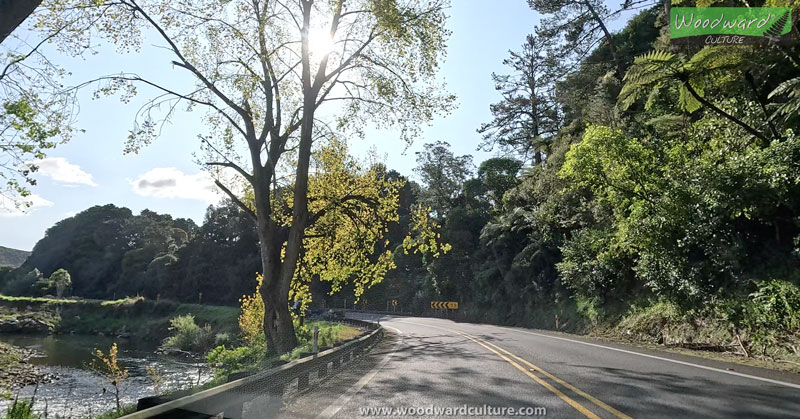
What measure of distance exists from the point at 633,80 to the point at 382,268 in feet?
42.7

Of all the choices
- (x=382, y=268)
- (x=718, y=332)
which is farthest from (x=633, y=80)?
(x=382, y=268)

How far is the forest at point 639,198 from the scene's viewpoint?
464 inches

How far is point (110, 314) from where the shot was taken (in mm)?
65375

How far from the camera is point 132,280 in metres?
Result: 82.8

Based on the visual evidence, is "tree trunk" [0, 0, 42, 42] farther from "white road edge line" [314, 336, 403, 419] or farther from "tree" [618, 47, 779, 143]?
"tree" [618, 47, 779, 143]

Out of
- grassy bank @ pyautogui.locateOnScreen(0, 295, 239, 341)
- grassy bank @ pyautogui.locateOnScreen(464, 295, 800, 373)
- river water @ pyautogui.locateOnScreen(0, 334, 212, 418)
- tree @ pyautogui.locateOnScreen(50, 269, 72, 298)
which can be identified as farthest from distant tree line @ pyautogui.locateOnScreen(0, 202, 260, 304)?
grassy bank @ pyautogui.locateOnScreen(464, 295, 800, 373)

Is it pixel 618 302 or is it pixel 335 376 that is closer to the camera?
pixel 335 376

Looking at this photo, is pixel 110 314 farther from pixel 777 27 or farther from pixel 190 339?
pixel 777 27

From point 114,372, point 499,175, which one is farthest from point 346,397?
point 499,175

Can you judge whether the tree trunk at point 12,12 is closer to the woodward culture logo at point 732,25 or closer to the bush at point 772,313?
the woodward culture logo at point 732,25

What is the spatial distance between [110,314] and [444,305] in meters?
48.2

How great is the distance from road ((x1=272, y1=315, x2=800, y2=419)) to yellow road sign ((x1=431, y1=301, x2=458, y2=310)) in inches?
1474

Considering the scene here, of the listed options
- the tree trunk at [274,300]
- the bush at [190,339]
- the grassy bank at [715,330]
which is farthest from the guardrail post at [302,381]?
the bush at [190,339]

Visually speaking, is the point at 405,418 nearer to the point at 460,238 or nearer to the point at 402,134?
the point at 402,134
